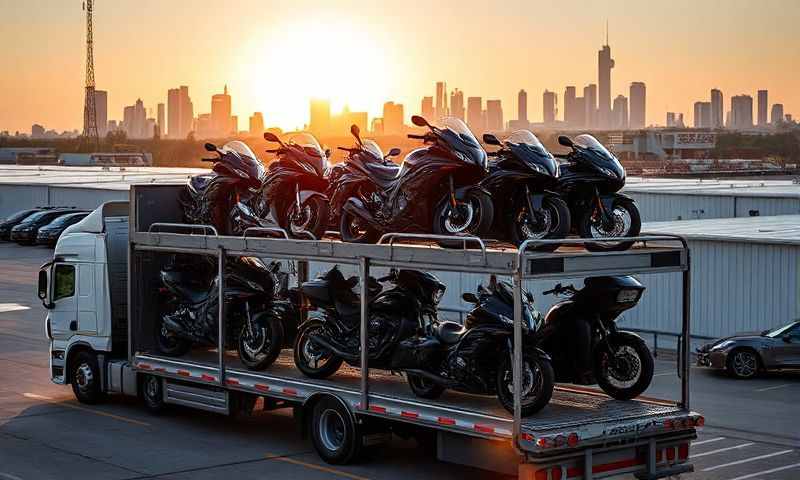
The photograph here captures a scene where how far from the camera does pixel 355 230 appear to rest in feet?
50.1

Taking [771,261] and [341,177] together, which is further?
[771,261]

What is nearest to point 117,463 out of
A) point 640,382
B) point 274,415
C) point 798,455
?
point 274,415

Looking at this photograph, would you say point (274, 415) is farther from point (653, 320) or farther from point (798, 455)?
point (653, 320)

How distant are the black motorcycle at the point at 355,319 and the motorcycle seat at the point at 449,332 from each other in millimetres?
438

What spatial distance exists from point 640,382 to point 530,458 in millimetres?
2150

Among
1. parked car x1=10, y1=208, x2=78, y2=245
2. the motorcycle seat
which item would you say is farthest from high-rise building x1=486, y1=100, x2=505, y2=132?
the motorcycle seat

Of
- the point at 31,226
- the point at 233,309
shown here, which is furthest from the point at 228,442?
the point at 31,226

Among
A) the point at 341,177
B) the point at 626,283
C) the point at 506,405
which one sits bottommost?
the point at 506,405

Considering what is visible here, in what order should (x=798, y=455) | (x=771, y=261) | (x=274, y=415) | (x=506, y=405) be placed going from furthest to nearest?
1. (x=771, y=261)
2. (x=274, y=415)
3. (x=798, y=455)
4. (x=506, y=405)

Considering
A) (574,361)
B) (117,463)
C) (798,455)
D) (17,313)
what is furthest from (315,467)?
(17,313)

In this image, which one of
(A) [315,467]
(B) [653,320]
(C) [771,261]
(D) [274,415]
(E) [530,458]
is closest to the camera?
(E) [530,458]

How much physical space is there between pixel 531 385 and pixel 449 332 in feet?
5.48

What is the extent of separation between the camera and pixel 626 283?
1309cm

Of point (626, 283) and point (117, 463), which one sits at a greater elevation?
point (626, 283)
